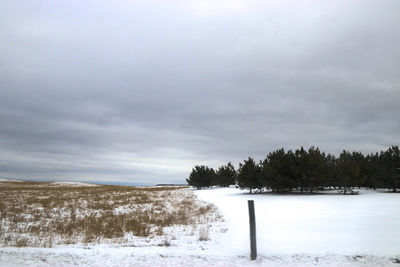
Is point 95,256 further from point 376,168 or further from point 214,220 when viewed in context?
point 376,168

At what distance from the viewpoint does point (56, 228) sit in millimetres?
13102

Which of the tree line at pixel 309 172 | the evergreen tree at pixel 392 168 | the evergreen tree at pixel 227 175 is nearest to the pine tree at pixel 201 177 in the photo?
Answer: the evergreen tree at pixel 227 175

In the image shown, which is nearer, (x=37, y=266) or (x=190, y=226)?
(x=37, y=266)

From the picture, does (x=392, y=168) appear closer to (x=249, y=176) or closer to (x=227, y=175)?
(x=249, y=176)

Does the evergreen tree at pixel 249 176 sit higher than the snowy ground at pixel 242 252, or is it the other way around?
the evergreen tree at pixel 249 176

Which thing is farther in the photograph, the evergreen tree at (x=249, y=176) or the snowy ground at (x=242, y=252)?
the evergreen tree at (x=249, y=176)

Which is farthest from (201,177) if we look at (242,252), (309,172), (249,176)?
(242,252)

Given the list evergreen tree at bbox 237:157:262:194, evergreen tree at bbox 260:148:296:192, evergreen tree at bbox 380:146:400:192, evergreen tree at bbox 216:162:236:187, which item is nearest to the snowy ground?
evergreen tree at bbox 260:148:296:192

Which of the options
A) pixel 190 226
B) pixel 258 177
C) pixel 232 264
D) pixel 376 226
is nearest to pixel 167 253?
pixel 232 264

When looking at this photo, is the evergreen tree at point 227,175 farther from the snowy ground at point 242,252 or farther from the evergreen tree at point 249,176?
the snowy ground at point 242,252

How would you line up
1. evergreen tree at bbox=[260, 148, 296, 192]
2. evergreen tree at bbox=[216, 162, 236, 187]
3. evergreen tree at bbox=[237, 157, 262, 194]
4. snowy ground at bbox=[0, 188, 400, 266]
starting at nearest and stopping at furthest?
snowy ground at bbox=[0, 188, 400, 266]
evergreen tree at bbox=[260, 148, 296, 192]
evergreen tree at bbox=[237, 157, 262, 194]
evergreen tree at bbox=[216, 162, 236, 187]

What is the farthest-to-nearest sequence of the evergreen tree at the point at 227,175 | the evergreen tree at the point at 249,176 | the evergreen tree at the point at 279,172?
the evergreen tree at the point at 227,175, the evergreen tree at the point at 249,176, the evergreen tree at the point at 279,172

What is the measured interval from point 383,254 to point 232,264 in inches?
185

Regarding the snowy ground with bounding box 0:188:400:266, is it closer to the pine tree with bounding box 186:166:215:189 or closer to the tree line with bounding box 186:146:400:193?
the tree line with bounding box 186:146:400:193
